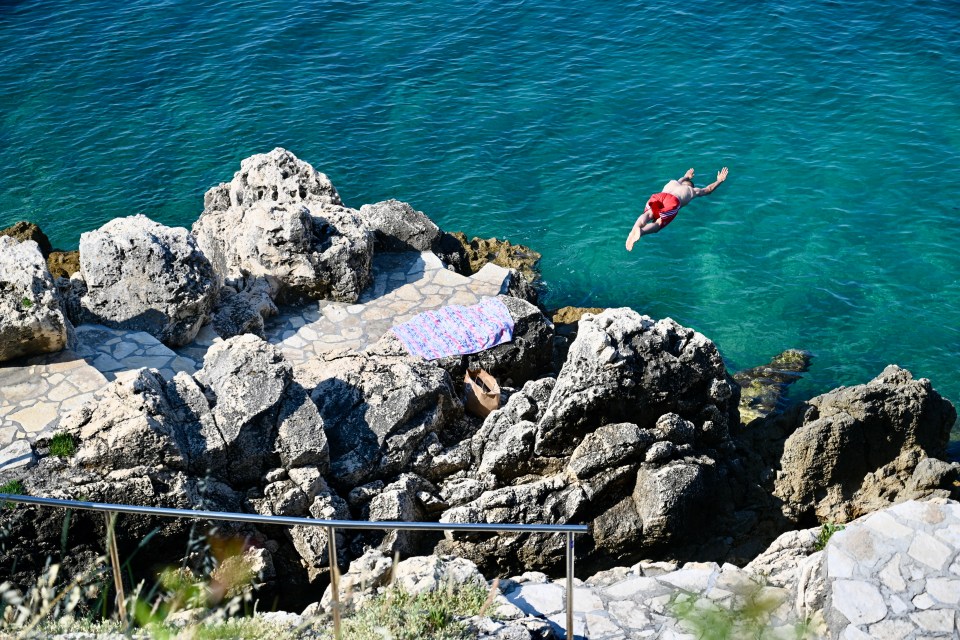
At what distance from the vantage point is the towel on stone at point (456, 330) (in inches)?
625

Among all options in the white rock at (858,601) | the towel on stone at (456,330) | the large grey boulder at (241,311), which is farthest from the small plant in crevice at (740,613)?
the large grey boulder at (241,311)

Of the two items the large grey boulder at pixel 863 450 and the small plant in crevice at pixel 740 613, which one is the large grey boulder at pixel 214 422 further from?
the large grey boulder at pixel 863 450

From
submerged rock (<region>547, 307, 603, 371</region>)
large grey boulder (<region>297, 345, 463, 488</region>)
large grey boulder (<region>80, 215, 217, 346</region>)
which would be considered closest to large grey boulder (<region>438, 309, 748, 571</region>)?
large grey boulder (<region>297, 345, 463, 488</region>)

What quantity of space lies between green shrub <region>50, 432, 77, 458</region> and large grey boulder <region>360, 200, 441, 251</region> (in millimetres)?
8808

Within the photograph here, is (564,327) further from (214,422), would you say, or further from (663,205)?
(214,422)

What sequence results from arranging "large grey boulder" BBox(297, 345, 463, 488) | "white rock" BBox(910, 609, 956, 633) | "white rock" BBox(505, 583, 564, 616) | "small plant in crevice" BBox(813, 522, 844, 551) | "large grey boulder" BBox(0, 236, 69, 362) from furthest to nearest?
"large grey boulder" BBox(0, 236, 69, 362), "large grey boulder" BBox(297, 345, 463, 488), "small plant in crevice" BBox(813, 522, 844, 551), "white rock" BBox(505, 583, 564, 616), "white rock" BBox(910, 609, 956, 633)

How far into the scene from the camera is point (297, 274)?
59.2 feet

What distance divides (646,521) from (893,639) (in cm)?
402

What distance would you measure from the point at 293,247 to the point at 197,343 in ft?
8.62

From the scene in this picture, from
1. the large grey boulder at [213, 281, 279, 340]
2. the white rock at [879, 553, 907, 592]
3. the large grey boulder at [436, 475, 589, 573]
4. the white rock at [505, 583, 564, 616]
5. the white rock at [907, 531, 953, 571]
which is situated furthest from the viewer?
the large grey boulder at [213, 281, 279, 340]

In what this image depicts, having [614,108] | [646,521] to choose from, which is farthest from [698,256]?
[646,521]

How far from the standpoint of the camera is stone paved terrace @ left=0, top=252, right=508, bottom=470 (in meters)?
13.5

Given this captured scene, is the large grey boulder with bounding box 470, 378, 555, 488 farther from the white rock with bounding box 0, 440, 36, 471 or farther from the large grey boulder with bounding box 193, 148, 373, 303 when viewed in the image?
the white rock with bounding box 0, 440, 36, 471

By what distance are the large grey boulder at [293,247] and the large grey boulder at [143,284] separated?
133 centimetres
